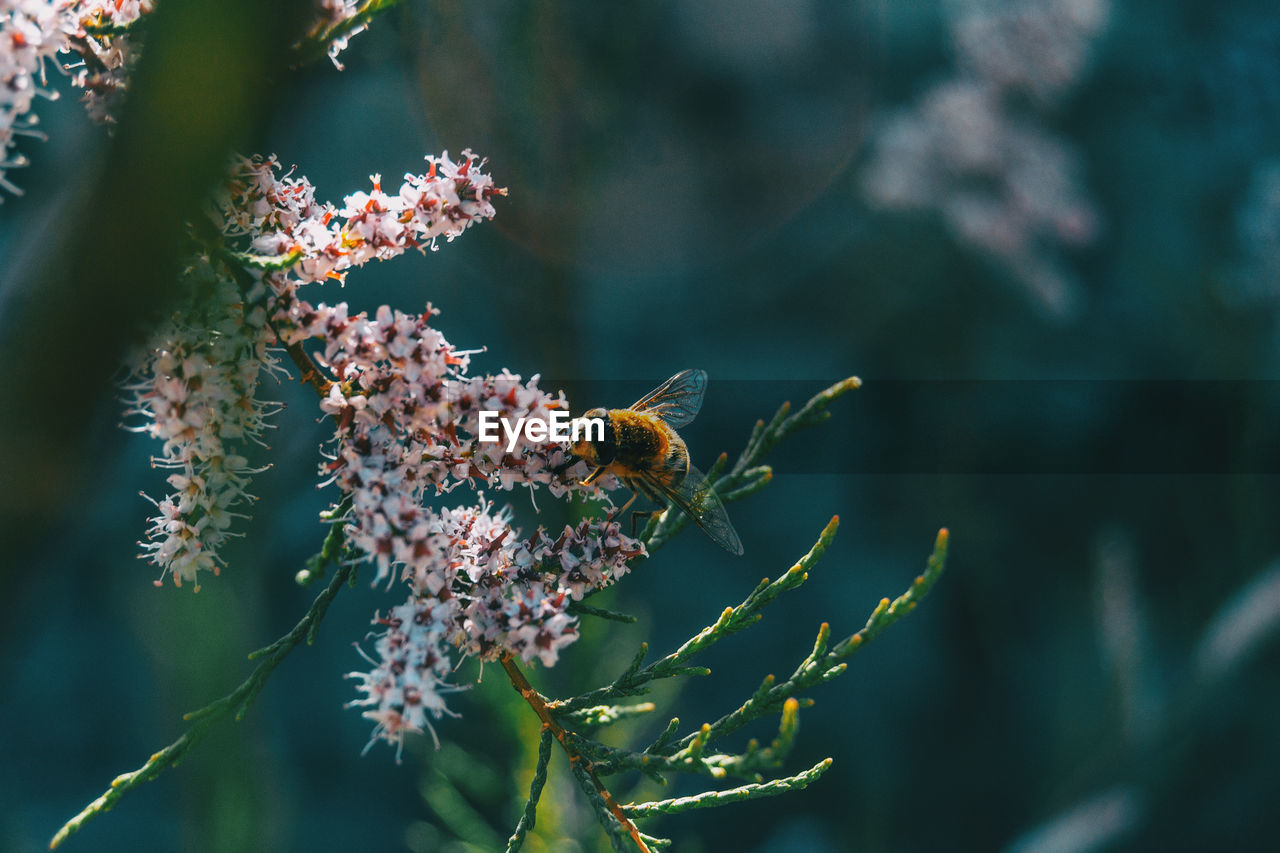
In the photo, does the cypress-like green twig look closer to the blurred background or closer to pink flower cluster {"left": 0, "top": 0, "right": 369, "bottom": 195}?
pink flower cluster {"left": 0, "top": 0, "right": 369, "bottom": 195}

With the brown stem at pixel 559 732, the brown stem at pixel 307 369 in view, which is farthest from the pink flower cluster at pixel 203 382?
the brown stem at pixel 559 732

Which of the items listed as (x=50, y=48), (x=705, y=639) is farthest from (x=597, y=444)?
(x=50, y=48)

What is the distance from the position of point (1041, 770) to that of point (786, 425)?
4.25 metres

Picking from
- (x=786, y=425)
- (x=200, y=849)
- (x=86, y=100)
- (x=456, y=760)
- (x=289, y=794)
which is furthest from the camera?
(x=289, y=794)

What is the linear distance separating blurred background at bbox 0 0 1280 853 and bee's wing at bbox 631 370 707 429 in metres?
2.06

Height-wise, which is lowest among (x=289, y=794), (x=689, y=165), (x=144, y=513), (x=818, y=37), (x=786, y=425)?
(x=289, y=794)

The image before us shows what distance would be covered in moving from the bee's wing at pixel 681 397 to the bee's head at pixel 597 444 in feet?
1.48

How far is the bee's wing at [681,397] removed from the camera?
181cm

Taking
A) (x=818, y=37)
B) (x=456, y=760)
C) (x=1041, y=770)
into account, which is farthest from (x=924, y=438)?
(x=456, y=760)

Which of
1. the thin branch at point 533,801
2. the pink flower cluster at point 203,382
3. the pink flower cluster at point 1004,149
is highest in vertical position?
the pink flower cluster at point 1004,149

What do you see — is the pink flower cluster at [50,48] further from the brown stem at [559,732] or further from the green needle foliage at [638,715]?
the brown stem at [559,732]

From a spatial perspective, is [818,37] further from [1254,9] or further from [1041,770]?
[1041,770]

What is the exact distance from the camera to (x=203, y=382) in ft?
3.26

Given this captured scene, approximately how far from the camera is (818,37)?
15.5 feet
